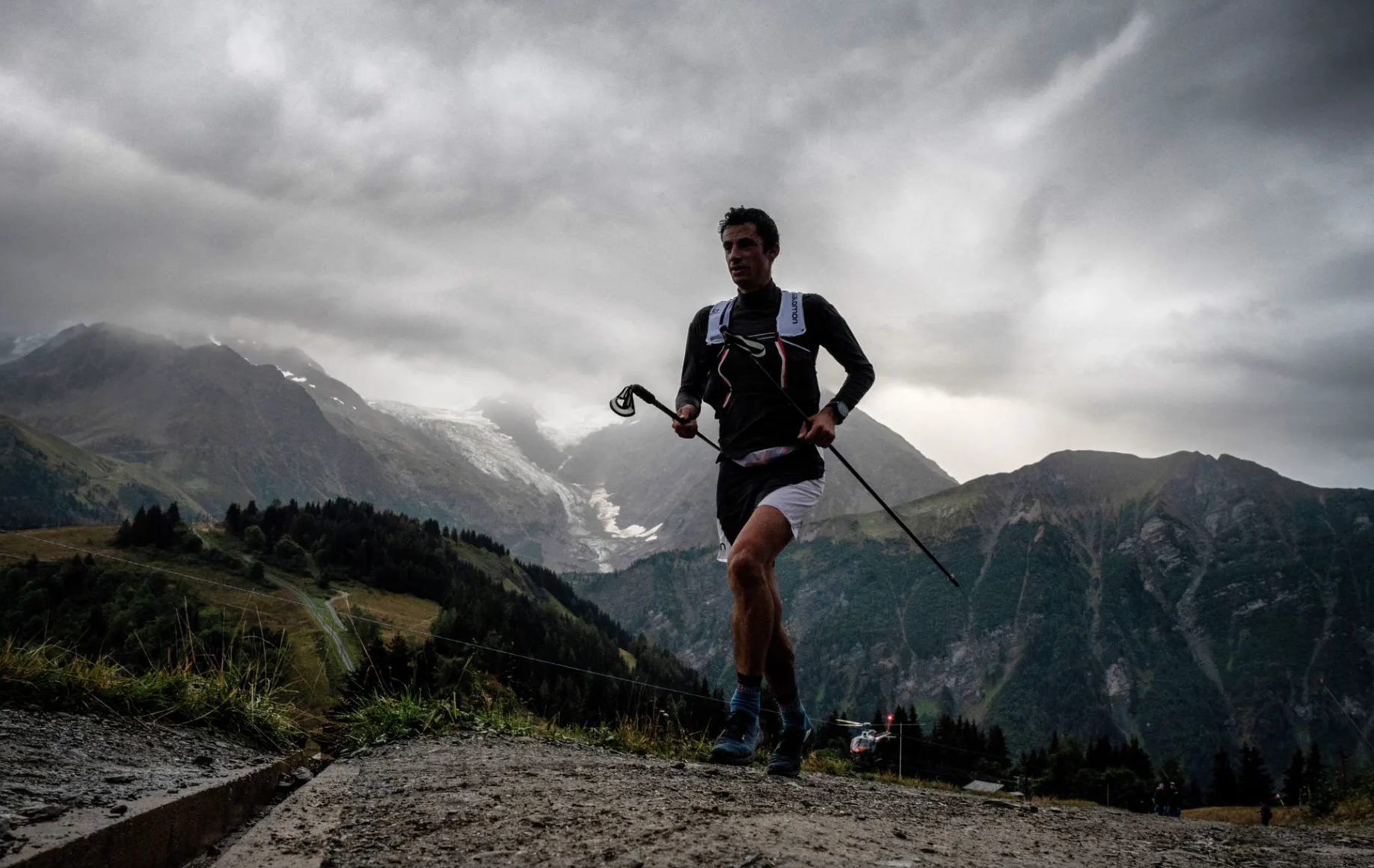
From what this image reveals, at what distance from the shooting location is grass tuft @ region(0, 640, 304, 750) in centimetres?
490

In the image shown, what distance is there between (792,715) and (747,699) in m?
0.52

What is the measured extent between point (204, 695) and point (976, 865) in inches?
191

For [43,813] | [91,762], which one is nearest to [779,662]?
[91,762]

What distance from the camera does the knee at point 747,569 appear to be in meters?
5.24

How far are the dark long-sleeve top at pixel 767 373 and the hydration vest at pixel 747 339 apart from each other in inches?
0.4

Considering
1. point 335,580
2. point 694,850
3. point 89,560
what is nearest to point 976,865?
point 694,850

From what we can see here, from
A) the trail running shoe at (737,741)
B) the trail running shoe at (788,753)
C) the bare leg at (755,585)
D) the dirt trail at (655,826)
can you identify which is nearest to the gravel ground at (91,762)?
the dirt trail at (655,826)

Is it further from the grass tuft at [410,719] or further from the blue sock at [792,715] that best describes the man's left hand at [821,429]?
the grass tuft at [410,719]

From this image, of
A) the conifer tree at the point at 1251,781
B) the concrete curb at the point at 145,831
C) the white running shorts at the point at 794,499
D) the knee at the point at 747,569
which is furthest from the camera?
the conifer tree at the point at 1251,781

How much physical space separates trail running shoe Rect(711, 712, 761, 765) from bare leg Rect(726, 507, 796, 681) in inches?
13.7

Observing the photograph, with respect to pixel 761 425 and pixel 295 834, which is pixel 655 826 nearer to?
pixel 295 834

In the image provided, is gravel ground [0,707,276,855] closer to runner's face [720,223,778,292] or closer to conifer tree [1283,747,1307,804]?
runner's face [720,223,778,292]

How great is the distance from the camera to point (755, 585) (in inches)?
208

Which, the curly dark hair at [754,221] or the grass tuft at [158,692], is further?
the curly dark hair at [754,221]
